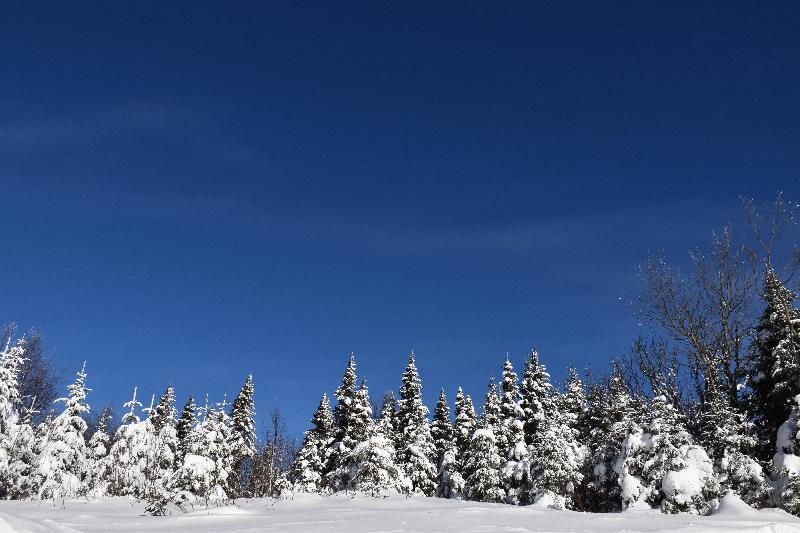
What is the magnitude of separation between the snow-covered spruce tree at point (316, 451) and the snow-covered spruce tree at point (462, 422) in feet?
29.5

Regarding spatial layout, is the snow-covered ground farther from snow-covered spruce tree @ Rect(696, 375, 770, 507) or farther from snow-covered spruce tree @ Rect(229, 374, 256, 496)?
snow-covered spruce tree @ Rect(229, 374, 256, 496)

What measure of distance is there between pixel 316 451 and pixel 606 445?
22.2 meters

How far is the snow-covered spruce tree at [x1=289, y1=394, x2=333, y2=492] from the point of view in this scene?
3691 cm

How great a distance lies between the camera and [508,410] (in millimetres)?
35438

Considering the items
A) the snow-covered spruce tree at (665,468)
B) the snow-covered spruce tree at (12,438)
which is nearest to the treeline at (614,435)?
the snow-covered spruce tree at (665,468)

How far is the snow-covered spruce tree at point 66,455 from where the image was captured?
1061 inches

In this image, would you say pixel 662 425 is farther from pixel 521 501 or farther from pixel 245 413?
pixel 245 413

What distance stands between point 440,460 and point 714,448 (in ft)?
75.3

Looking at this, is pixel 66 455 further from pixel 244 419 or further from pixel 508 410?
pixel 508 410

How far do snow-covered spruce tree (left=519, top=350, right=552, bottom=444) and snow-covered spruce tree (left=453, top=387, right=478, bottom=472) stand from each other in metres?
3.82

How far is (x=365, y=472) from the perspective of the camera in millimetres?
29750

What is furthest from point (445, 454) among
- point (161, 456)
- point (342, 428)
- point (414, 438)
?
point (161, 456)

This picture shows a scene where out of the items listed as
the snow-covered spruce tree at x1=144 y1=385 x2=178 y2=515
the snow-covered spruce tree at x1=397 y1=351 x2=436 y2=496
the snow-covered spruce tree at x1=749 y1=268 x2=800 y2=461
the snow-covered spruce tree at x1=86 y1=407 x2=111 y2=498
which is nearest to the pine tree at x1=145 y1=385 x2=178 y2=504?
the snow-covered spruce tree at x1=144 y1=385 x2=178 y2=515

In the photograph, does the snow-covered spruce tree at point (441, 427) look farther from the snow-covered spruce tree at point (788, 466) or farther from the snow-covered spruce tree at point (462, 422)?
the snow-covered spruce tree at point (788, 466)
